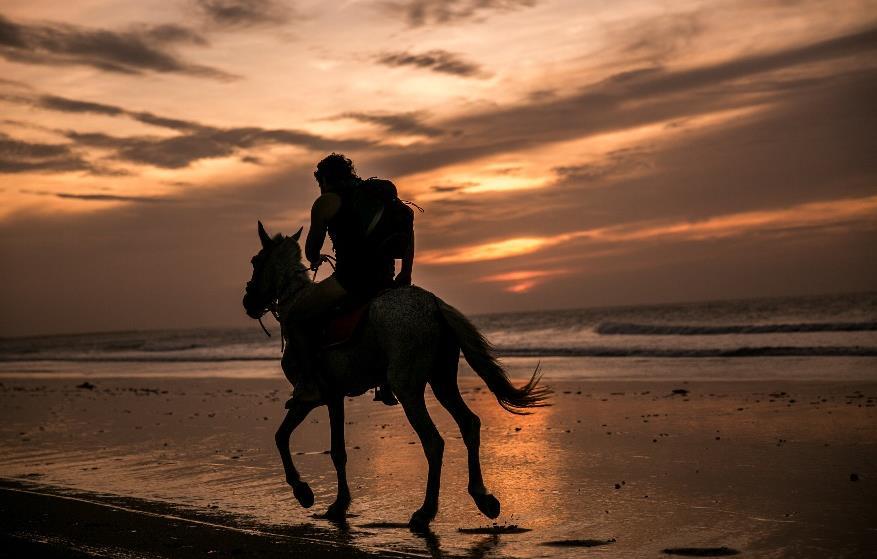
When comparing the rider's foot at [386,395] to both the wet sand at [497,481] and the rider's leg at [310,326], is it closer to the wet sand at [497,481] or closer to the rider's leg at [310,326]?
the rider's leg at [310,326]

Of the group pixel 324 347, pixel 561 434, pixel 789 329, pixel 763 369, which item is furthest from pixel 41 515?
pixel 789 329

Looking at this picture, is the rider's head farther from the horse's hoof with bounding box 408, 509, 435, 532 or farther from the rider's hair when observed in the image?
the horse's hoof with bounding box 408, 509, 435, 532

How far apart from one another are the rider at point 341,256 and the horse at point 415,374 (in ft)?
0.72

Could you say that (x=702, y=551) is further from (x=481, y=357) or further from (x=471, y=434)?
(x=481, y=357)

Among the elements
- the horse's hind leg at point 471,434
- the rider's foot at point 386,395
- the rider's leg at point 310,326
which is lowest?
the horse's hind leg at point 471,434

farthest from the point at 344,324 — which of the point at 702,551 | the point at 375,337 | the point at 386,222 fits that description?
the point at 702,551

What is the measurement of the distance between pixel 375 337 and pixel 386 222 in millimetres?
867

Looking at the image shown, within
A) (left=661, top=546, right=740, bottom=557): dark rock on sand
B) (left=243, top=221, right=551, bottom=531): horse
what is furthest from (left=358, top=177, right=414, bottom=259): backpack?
(left=661, top=546, right=740, bottom=557): dark rock on sand

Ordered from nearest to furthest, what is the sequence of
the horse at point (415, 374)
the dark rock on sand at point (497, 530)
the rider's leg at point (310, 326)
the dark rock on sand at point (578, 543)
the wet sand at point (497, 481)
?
the dark rock on sand at point (578, 543) < the wet sand at point (497, 481) < the dark rock on sand at point (497, 530) < the horse at point (415, 374) < the rider's leg at point (310, 326)

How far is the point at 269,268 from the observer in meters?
7.36

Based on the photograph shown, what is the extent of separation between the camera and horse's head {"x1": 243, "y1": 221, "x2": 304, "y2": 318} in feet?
24.0

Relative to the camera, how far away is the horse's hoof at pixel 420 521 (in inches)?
233

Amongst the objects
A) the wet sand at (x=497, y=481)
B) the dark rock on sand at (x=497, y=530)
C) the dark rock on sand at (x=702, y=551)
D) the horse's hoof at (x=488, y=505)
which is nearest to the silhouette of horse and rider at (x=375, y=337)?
the horse's hoof at (x=488, y=505)

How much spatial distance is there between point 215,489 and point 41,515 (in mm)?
1490
